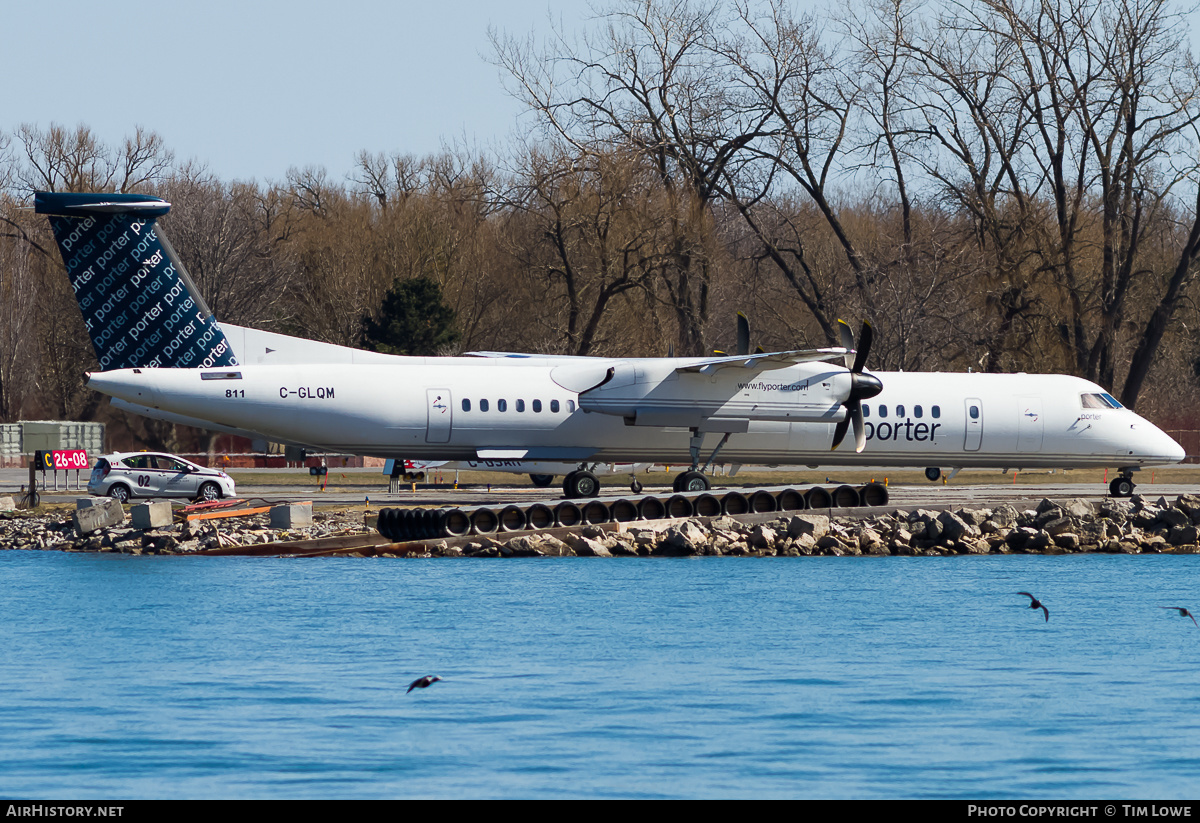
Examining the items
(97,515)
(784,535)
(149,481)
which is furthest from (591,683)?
(149,481)

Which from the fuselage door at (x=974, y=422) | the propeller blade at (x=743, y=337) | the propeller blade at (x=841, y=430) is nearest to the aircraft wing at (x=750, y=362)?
the propeller blade at (x=743, y=337)

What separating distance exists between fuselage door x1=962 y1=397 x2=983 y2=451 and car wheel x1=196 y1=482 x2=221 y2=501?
20.8 metres

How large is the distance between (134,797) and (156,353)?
78.0 feet

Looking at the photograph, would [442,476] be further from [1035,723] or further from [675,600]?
[1035,723]

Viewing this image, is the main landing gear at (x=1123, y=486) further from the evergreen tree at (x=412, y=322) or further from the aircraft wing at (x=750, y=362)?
the evergreen tree at (x=412, y=322)

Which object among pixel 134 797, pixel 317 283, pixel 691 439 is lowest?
pixel 134 797

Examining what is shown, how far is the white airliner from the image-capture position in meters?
35.4

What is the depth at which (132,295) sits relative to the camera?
118ft

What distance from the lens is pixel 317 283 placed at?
75500 millimetres

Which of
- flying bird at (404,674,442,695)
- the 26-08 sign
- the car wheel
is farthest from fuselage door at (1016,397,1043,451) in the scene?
the 26-08 sign

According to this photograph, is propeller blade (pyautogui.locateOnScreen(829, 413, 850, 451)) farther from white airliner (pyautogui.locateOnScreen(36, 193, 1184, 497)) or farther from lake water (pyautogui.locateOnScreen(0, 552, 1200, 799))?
lake water (pyautogui.locateOnScreen(0, 552, 1200, 799))

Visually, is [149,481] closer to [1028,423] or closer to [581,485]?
[581,485]

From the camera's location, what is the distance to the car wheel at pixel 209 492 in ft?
131
